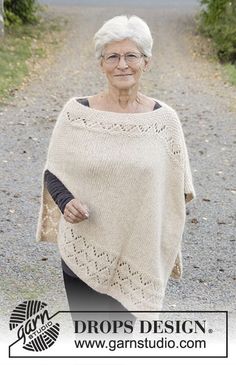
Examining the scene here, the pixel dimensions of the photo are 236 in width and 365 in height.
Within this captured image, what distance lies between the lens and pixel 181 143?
3.73 metres

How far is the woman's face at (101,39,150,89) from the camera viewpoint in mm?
3576

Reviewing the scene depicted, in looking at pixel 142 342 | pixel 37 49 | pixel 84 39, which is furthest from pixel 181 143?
pixel 84 39

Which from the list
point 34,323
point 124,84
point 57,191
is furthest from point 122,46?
point 34,323

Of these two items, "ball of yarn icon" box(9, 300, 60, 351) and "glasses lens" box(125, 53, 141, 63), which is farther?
"ball of yarn icon" box(9, 300, 60, 351)

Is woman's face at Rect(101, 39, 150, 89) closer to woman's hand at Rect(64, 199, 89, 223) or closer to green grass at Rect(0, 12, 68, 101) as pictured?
woman's hand at Rect(64, 199, 89, 223)

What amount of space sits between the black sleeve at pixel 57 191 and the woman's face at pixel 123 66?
0.50 m

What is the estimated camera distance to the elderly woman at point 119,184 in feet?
11.9

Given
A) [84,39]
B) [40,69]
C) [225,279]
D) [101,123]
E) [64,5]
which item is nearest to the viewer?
[101,123]

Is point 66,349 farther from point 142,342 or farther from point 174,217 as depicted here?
point 174,217

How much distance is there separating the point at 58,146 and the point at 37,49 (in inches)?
609

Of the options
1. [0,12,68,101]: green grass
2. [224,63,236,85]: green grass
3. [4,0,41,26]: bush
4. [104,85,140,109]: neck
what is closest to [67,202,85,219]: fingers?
[104,85,140,109]: neck

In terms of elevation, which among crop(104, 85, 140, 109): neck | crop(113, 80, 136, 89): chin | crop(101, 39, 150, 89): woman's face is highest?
crop(101, 39, 150, 89): woman's face

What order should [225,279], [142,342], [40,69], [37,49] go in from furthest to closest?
[37,49] → [40,69] → [225,279] → [142,342]

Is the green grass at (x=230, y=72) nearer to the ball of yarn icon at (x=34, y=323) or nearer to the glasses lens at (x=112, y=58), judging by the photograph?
the ball of yarn icon at (x=34, y=323)
